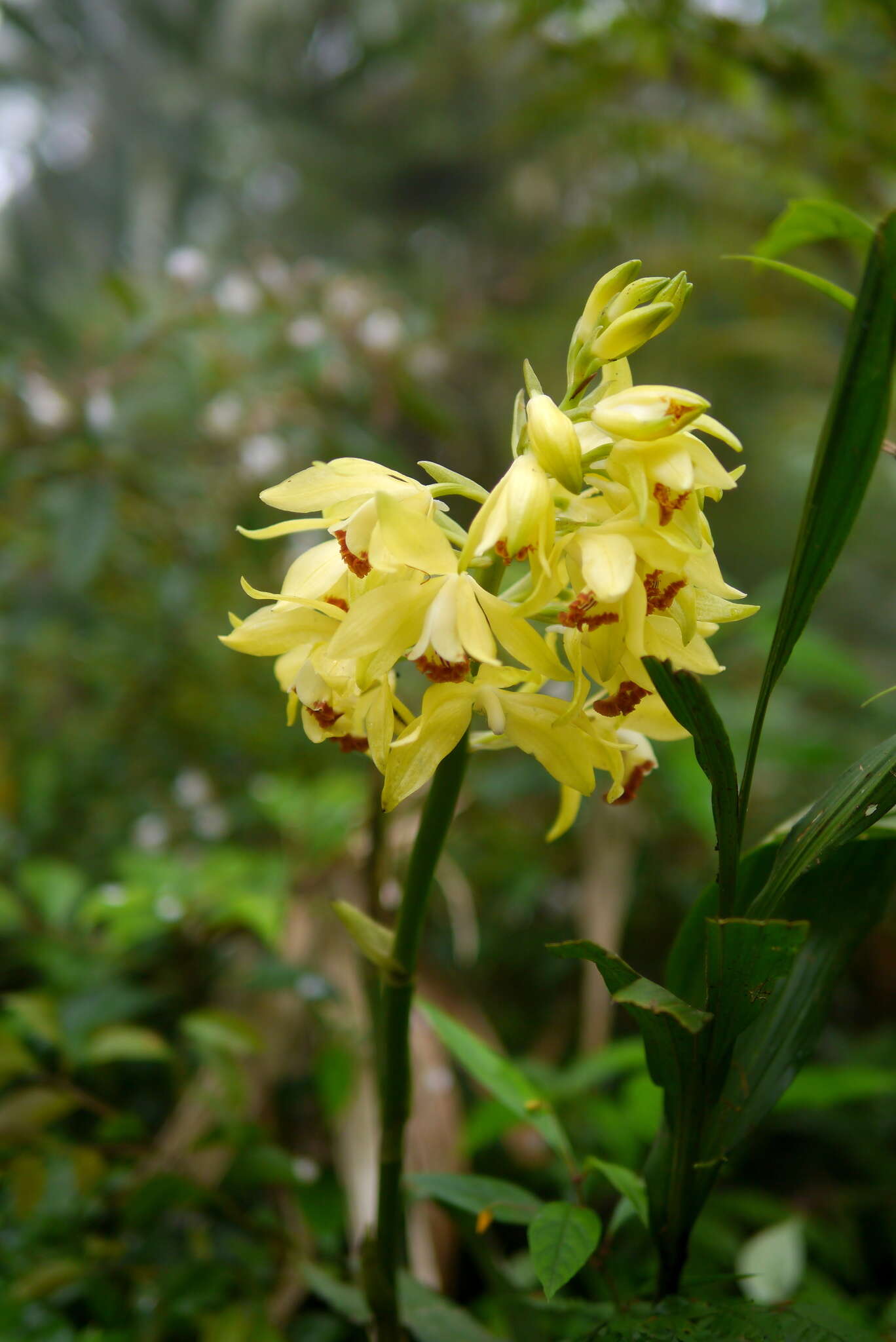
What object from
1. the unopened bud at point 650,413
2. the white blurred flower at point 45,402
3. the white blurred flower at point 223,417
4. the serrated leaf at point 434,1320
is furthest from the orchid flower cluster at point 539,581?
the white blurred flower at point 223,417

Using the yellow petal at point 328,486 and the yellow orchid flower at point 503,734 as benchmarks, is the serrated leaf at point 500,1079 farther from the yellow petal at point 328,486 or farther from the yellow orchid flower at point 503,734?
the yellow petal at point 328,486

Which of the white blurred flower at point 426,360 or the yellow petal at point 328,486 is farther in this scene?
the white blurred flower at point 426,360

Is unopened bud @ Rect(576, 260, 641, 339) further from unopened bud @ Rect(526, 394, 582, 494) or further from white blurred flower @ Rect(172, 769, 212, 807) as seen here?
white blurred flower @ Rect(172, 769, 212, 807)

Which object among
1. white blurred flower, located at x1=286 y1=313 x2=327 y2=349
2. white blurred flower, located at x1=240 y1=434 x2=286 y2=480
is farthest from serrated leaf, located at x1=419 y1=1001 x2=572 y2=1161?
white blurred flower, located at x1=286 y1=313 x2=327 y2=349

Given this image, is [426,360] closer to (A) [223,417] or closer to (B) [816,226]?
(A) [223,417]

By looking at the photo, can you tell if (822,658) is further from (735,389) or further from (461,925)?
(735,389)

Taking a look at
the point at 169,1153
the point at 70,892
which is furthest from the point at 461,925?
the point at 70,892
